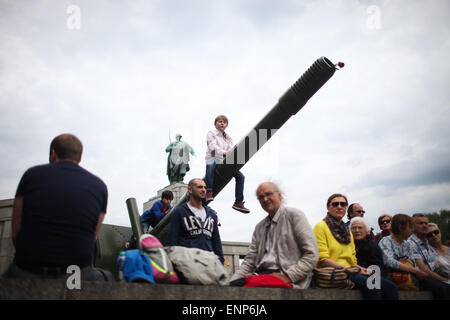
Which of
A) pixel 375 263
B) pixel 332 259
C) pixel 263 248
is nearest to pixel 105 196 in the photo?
pixel 263 248

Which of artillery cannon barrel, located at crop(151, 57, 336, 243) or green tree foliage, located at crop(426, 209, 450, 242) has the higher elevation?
green tree foliage, located at crop(426, 209, 450, 242)

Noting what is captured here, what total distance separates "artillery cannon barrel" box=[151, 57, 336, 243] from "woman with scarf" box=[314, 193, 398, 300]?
129 cm

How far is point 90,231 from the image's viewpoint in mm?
2521

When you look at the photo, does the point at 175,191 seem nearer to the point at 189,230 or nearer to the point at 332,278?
the point at 189,230

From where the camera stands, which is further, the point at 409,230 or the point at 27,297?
the point at 409,230

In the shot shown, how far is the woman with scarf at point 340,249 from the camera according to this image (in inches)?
135

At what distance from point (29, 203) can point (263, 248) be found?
203cm

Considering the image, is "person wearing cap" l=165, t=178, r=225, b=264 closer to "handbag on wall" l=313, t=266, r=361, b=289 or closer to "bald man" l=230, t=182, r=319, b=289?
"bald man" l=230, t=182, r=319, b=289

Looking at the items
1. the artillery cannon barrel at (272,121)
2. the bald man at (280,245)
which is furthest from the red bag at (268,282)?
the artillery cannon barrel at (272,121)

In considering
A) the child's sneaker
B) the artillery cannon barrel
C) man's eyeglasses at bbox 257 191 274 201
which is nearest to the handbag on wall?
man's eyeglasses at bbox 257 191 274 201

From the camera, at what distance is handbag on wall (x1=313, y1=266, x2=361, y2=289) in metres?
3.34

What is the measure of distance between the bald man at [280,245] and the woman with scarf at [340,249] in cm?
36

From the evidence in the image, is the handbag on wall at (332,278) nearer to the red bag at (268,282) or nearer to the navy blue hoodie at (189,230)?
the red bag at (268,282)

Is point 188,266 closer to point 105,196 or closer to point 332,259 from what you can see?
point 105,196
